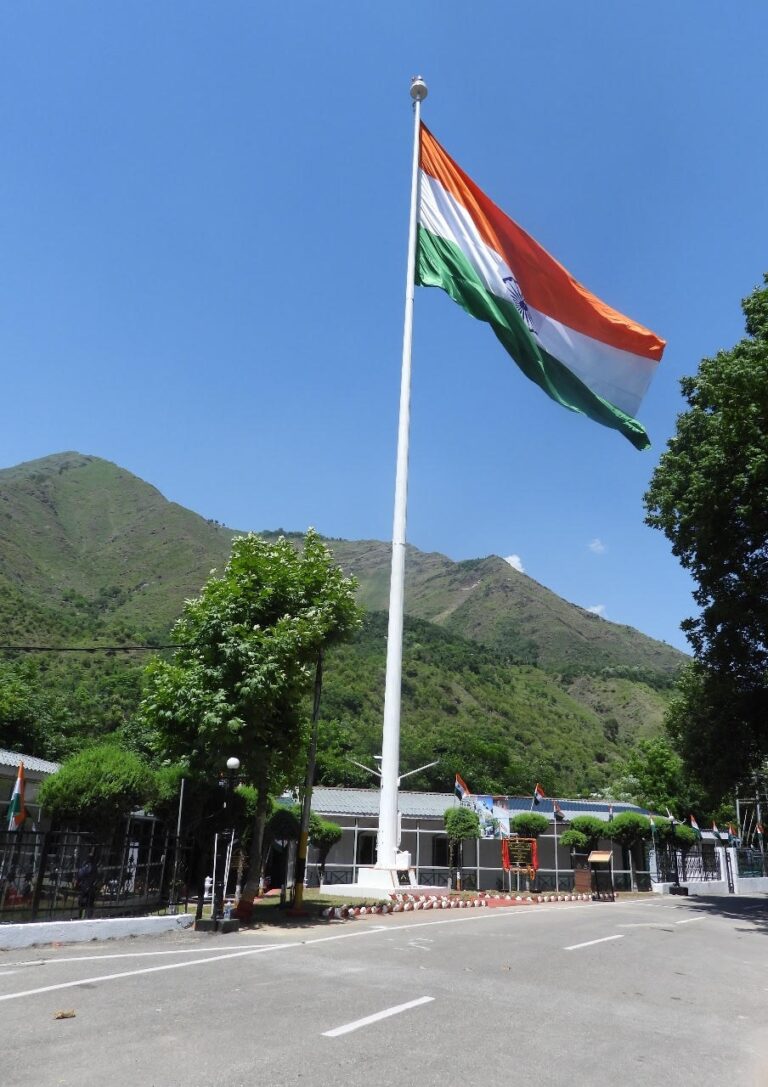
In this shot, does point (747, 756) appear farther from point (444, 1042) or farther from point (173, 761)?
point (444, 1042)

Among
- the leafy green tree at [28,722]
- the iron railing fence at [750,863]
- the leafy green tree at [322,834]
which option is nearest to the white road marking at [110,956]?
the leafy green tree at [322,834]

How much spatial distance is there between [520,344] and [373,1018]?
1898cm

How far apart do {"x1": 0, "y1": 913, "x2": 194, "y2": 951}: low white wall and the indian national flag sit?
55.1 feet

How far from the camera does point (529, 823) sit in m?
38.2

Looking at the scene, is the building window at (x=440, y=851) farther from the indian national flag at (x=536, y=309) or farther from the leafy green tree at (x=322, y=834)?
the indian national flag at (x=536, y=309)

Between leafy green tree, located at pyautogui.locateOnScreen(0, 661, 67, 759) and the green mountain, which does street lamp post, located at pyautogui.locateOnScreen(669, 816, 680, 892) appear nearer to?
the green mountain

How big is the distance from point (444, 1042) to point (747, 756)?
957 inches

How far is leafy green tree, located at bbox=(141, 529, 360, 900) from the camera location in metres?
16.6

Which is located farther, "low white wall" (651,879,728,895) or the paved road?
"low white wall" (651,879,728,895)

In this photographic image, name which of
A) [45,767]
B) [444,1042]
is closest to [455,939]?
[444,1042]

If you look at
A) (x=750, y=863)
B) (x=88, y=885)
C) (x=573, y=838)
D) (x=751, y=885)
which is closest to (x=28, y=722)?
(x=573, y=838)

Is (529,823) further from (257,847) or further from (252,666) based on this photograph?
(252,666)

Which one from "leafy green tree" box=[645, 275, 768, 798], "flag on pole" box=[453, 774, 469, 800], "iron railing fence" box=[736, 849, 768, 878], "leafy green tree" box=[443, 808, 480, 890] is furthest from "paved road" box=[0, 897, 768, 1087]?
"iron railing fence" box=[736, 849, 768, 878]

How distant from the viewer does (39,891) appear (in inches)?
533
